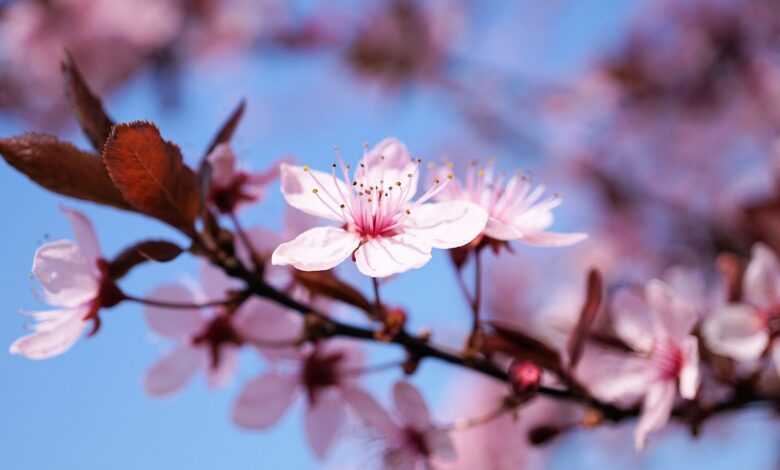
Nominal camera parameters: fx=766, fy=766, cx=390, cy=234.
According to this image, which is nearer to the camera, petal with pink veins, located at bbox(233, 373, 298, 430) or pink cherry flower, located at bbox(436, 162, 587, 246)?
pink cherry flower, located at bbox(436, 162, 587, 246)

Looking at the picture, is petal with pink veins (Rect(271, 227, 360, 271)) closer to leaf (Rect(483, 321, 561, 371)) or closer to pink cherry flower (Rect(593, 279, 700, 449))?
leaf (Rect(483, 321, 561, 371))

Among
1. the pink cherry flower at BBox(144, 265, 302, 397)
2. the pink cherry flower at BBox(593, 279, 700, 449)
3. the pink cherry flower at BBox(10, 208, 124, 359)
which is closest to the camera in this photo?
the pink cherry flower at BBox(10, 208, 124, 359)

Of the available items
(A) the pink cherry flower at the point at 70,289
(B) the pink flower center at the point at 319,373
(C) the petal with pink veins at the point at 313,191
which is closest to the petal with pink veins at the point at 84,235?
(A) the pink cherry flower at the point at 70,289

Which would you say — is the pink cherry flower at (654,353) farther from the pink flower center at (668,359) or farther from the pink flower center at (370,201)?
the pink flower center at (370,201)

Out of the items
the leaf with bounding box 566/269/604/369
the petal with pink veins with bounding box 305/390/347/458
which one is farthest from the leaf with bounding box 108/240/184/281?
the leaf with bounding box 566/269/604/369

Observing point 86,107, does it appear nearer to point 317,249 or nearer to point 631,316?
point 317,249

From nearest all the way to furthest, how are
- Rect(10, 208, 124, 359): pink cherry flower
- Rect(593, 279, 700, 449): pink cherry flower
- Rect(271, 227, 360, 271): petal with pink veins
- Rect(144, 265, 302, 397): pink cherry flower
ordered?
Rect(271, 227, 360, 271): petal with pink veins → Rect(10, 208, 124, 359): pink cherry flower → Rect(593, 279, 700, 449): pink cherry flower → Rect(144, 265, 302, 397): pink cherry flower

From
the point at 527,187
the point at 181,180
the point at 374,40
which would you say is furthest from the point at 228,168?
the point at 374,40
